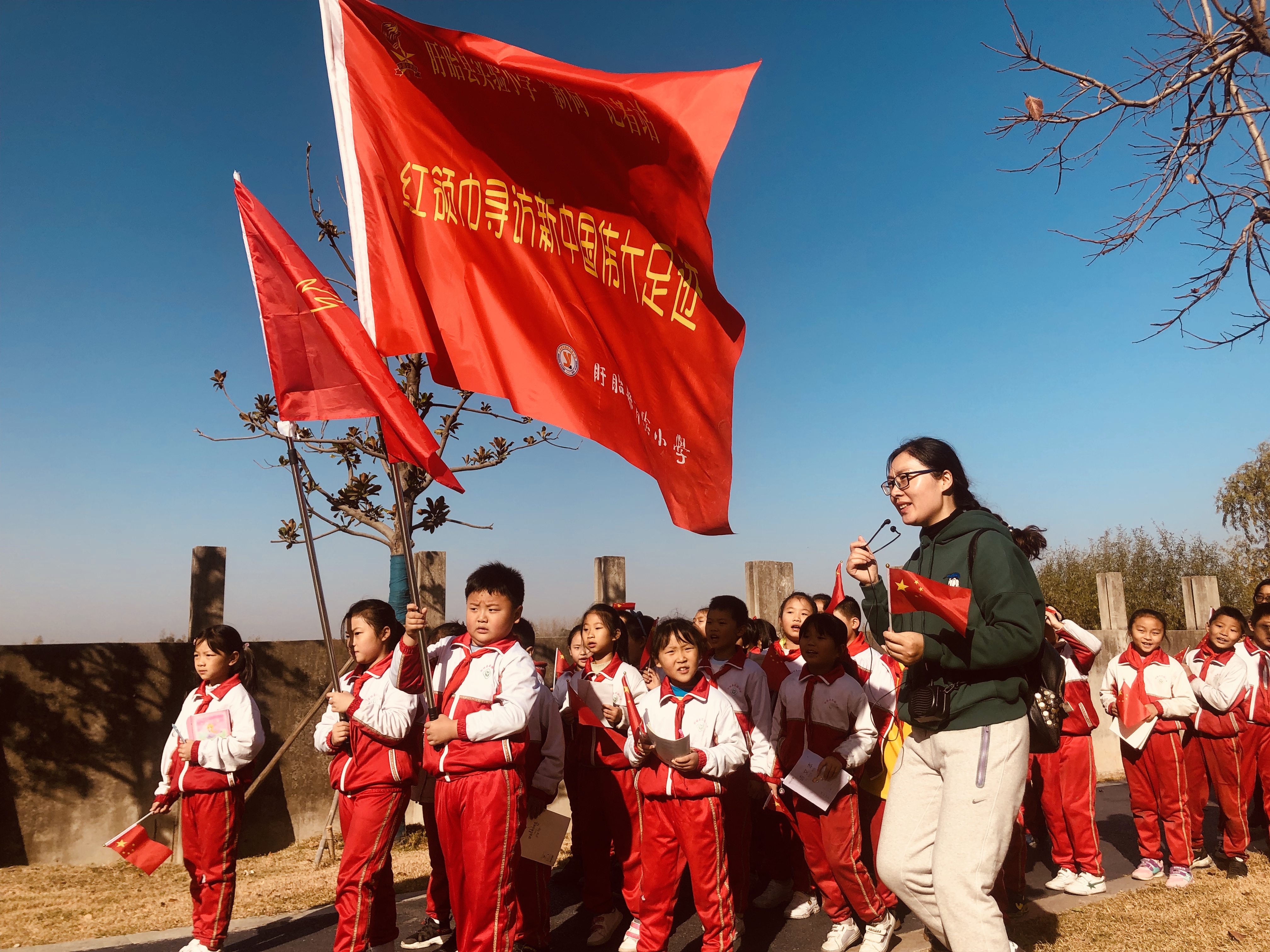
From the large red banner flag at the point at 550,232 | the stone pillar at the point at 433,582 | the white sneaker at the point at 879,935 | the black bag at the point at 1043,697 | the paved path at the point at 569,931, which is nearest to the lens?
the black bag at the point at 1043,697

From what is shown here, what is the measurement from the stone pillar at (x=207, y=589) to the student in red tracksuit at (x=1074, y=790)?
20.5 ft

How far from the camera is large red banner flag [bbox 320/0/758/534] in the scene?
371 cm

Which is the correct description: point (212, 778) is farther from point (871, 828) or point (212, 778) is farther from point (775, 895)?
point (871, 828)

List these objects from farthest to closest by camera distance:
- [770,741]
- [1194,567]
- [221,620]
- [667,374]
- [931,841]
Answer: [1194,567] → [221,620] → [770,741] → [667,374] → [931,841]

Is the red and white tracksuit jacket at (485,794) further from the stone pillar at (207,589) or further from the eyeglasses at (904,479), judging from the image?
the stone pillar at (207,589)

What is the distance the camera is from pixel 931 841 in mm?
3012

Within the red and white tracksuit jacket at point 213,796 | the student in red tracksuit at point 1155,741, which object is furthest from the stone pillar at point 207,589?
the student in red tracksuit at point 1155,741

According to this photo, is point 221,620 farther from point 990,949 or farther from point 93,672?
point 990,949

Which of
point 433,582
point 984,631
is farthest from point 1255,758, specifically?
point 433,582

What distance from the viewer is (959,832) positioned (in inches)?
112

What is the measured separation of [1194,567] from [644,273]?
1028 inches

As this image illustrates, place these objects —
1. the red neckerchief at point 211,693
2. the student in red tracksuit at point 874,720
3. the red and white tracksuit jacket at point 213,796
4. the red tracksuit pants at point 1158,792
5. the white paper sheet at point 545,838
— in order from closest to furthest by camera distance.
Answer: the white paper sheet at point 545,838 < the red and white tracksuit jacket at point 213,796 < the red neckerchief at point 211,693 < the student in red tracksuit at point 874,720 < the red tracksuit pants at point 1158,792

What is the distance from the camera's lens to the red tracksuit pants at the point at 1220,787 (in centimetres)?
603

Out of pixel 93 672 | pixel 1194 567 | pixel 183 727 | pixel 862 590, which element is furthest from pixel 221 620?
pixel 1194 567
